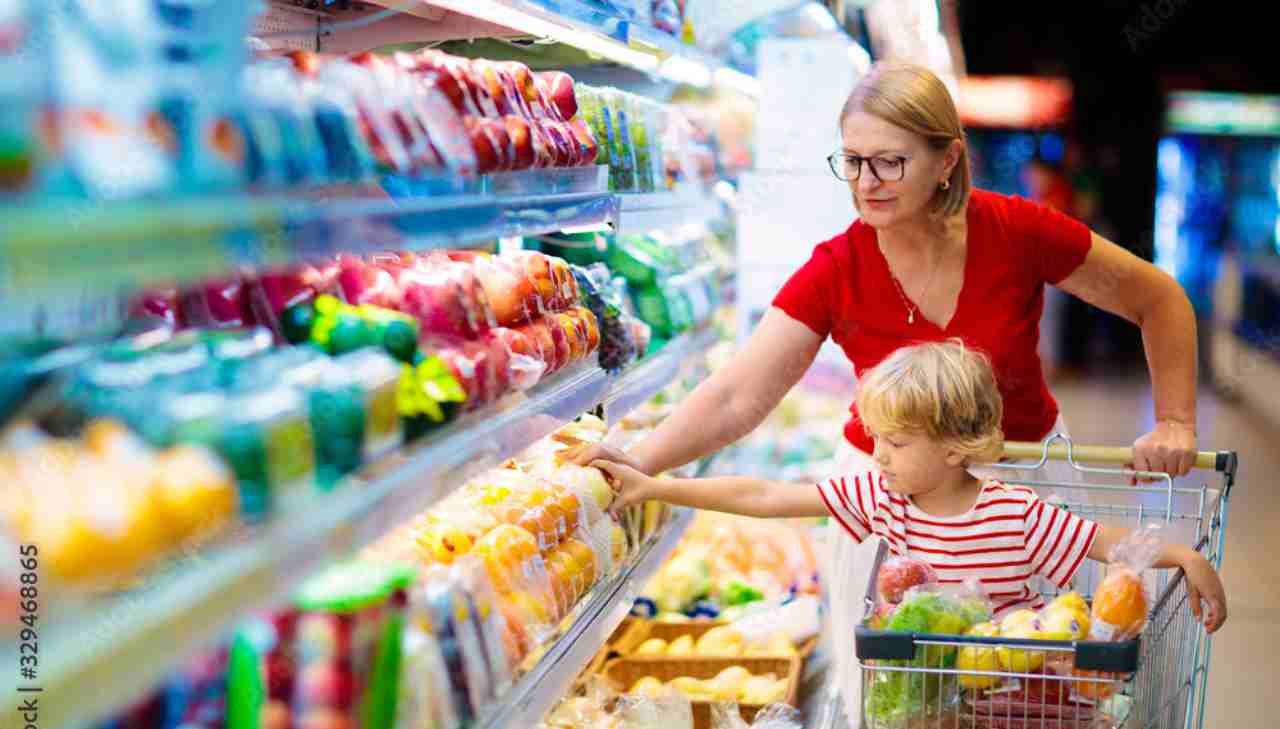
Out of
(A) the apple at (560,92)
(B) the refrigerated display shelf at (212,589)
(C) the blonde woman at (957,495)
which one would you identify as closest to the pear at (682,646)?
(C) the blonde woman at (957,495)

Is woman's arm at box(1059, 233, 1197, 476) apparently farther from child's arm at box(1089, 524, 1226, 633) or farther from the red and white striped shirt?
child's arm at box(1089, 524, 1226, 633)

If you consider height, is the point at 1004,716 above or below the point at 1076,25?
below

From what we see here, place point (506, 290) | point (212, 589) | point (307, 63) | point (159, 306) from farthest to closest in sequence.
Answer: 1. point (506, 290)
2. point (307, 63)
3. point (159, 306)
4. point (212, 589)

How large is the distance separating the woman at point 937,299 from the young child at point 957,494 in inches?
15.1

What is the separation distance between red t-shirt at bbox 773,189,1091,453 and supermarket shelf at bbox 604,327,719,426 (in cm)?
40

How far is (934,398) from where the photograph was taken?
2.37 m

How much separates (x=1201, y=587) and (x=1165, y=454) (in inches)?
20.4

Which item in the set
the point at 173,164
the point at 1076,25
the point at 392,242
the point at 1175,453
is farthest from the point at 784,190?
the point at 1076,25

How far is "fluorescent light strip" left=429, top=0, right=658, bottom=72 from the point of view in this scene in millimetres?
2191

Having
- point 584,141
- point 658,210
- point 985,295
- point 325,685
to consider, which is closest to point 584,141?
point 584,141

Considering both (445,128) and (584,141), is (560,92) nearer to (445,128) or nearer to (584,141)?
(584,141)

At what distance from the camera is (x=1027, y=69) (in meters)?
17.3

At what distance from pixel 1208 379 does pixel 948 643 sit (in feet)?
36.8

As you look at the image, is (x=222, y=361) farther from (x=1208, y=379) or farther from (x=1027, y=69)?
(x=1027, y=69)
